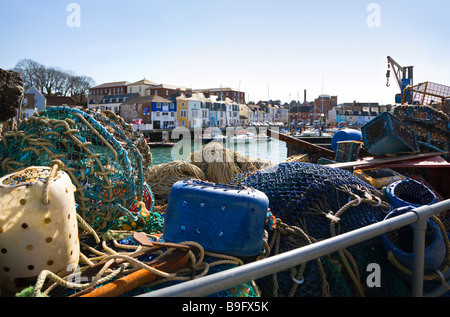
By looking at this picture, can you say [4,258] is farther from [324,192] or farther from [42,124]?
[324,192]

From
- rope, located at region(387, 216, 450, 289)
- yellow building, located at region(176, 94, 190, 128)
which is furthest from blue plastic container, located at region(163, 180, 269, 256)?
yellow building, located at region(176, 94, 190, 128)

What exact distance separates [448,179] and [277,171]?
313 cm

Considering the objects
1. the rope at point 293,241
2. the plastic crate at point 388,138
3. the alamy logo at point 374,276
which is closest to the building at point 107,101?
the plastic crate at point 388,138

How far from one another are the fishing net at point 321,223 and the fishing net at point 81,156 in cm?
110

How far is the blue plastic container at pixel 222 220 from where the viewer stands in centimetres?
203

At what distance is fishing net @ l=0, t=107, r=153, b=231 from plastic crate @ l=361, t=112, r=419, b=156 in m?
4.01

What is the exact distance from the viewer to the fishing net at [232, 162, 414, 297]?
216cm

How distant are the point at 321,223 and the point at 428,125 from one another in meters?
4.65

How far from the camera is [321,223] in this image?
262cm

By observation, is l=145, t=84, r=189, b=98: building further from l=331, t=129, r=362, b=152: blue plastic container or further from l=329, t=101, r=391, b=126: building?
l=331, t=129, r=362, b=152: blue plastic container

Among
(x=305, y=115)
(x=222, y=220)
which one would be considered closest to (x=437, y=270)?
(x=222, y=220)

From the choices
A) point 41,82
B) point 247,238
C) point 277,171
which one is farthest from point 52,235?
point 41,82

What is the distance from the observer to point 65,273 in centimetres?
188

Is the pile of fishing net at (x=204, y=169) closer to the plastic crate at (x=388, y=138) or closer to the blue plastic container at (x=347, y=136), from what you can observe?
the blue plastic container at (x=347, y=136)
